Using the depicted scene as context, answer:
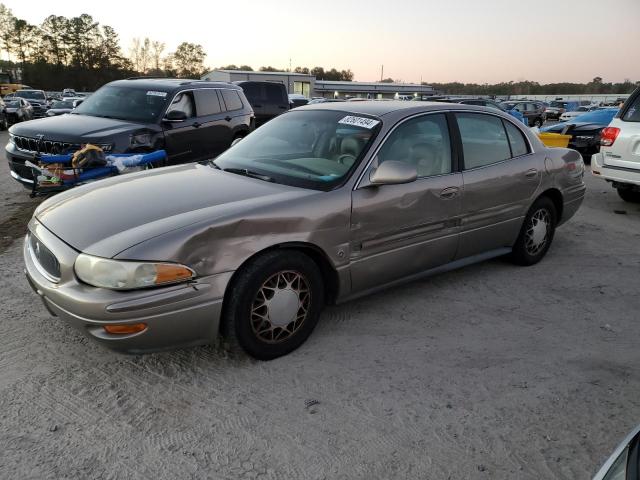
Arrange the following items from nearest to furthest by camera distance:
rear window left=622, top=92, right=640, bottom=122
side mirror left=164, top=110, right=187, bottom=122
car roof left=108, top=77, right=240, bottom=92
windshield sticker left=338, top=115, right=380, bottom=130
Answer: windshield sticker left=338, top=115, right=380, bottom=130
rear window left=622, top=92, right=640, bottom=122
side mirror left=164, top=110, right=187, bottom=122
car roof left=108, top=77, right=240, bottom=92

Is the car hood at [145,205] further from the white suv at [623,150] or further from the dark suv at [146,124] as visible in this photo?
the white suv at [623,150]

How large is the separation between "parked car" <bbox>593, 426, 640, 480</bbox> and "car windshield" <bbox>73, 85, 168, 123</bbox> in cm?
718

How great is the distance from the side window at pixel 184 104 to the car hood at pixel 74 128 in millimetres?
780

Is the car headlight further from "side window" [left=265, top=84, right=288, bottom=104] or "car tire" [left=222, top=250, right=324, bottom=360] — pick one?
"side window" [left=265, top=84, right=288, bottom=104]

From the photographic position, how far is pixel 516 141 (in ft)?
15.3

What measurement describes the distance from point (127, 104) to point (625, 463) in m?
7.90

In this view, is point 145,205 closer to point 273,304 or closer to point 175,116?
point 273,304

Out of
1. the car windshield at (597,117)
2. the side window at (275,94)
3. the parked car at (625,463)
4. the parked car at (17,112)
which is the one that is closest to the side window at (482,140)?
the parked car at (625,463)

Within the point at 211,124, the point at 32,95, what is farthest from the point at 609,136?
the point at 32,95

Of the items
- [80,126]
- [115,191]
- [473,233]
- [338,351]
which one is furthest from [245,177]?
[80,126]

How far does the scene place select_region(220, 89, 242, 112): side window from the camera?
28.7 ft

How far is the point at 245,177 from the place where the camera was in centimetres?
364

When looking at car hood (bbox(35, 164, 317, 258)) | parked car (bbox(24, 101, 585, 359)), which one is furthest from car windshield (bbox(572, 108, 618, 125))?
car hood (bbox(35, 164, 317, 258))

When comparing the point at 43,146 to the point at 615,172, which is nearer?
the point at 43,146
